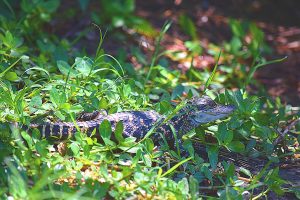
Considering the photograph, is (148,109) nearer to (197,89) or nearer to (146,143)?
(146,143)

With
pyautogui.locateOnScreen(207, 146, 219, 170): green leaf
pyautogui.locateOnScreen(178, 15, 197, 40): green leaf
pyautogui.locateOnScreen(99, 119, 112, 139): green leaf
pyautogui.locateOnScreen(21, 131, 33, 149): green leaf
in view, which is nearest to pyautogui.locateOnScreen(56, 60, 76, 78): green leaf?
pyautogui.locateOnScreen(99, 119, 112, 139): green leaf

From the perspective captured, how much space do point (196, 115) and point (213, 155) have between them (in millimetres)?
256

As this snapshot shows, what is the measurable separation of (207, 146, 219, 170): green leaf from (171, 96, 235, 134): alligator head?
0.16 m

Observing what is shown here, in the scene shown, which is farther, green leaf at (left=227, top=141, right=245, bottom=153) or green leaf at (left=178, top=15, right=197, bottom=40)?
green leaf at (left=178, top=15, right=197, bottom=40)

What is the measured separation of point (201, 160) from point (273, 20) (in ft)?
11.1

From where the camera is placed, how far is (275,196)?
265 cm

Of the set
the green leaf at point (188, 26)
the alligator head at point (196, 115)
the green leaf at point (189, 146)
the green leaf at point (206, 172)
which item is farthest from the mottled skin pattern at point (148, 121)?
the green leaf at point (188, 26)

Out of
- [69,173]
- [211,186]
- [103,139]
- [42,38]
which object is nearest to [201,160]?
[211,186]

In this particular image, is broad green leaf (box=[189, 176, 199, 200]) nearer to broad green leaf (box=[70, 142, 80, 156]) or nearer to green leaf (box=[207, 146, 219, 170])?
green leaf (box=[207, 146, 219, 170])

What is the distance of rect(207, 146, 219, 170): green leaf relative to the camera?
262 centimetres

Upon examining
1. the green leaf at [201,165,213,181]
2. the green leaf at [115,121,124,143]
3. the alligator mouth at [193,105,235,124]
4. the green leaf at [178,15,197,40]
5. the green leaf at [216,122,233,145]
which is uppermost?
the green leaf at [115,121,124,143]

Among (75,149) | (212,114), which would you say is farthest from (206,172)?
(75,149)

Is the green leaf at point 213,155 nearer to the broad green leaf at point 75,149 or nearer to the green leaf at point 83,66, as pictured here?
the broad green leaf at point 75,149

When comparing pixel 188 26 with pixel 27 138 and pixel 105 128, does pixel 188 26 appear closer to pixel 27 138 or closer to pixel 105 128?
pixel 105 128
